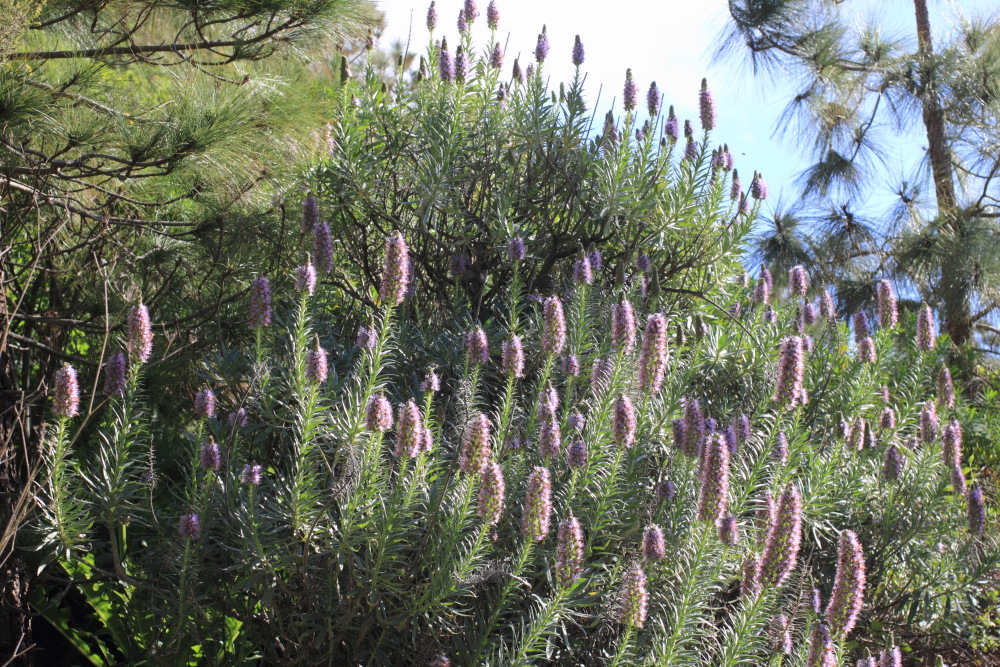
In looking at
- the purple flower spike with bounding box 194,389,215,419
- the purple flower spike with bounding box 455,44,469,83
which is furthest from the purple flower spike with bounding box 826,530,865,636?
the purple flower spike with bounding box 455,44,469,83

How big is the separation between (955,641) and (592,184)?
2.46 metres

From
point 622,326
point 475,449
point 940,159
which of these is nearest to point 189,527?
point 475,449

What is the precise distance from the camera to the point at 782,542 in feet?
7.87

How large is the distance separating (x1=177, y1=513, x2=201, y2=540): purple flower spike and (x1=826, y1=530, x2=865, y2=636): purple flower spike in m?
1.79

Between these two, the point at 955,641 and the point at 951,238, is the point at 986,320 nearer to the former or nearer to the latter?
the point at 951,238

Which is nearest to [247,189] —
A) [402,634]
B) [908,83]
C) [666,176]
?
[666,176]

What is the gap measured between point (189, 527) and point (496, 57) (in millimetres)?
2571

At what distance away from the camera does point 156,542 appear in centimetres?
308

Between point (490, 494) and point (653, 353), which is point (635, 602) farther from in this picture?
point (653, 353)

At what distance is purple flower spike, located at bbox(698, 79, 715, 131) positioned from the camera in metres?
4.07

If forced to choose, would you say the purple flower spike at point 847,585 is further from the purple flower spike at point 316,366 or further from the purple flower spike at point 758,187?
the purple flower spike at point 758,187

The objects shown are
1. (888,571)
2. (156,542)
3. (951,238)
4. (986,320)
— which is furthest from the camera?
(986,320)

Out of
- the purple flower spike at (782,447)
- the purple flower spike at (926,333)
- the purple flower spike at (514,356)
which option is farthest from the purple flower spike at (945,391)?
the purple flower spike at (514,356)

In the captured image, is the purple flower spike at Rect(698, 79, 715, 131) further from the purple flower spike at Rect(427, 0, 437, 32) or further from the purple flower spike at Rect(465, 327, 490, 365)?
the purple flower spike at Rect(465, 327, 490, 365)
